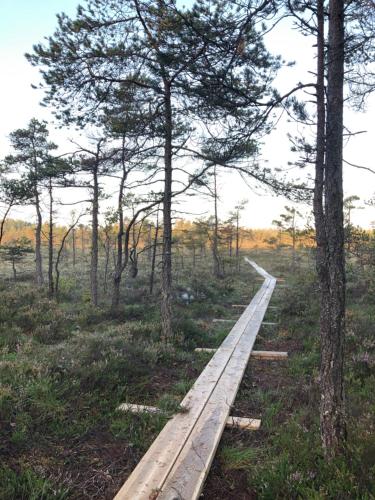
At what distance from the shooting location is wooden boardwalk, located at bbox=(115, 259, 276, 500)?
359 cm

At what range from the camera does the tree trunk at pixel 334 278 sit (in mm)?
3916

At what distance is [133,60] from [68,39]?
151 cm

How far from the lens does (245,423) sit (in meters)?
5.14

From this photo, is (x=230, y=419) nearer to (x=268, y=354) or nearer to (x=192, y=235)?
(x=268, y=354)

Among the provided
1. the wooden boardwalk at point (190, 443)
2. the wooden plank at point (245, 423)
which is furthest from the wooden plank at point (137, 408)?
the wooden plank at point (245, 423)

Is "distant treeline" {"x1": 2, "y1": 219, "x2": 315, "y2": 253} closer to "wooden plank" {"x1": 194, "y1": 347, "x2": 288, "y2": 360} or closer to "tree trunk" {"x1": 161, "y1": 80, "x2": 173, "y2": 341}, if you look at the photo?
"tree trunk" {"x1": 161, "y1": 80, "x2": 173, "y2": 341}

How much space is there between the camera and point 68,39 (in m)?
7.47

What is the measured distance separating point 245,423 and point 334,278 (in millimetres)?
2621

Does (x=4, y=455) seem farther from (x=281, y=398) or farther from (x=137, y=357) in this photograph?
(x=281, y=398)

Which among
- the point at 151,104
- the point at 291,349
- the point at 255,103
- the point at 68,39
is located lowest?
the point at 291,349

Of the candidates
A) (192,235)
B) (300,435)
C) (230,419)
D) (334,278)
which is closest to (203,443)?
(230,419)

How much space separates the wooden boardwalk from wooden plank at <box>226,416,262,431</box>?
0.33 feet

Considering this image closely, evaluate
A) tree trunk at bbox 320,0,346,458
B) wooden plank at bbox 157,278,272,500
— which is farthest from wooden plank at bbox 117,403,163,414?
tree trunk at bbox 320,0,346,458

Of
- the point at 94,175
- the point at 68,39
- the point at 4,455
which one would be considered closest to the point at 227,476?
the point at 4,455
